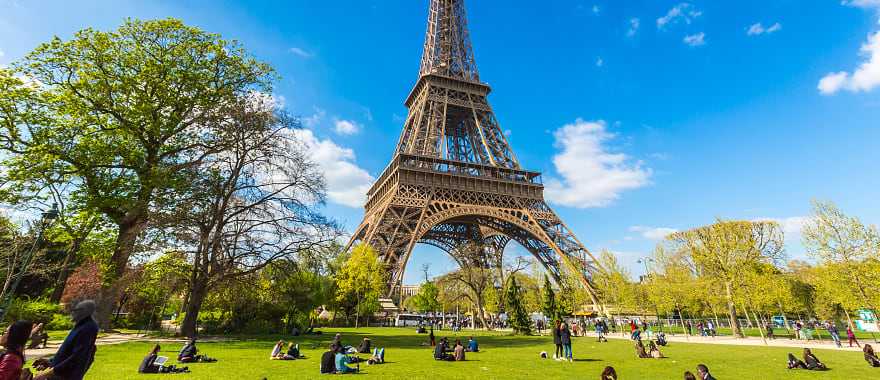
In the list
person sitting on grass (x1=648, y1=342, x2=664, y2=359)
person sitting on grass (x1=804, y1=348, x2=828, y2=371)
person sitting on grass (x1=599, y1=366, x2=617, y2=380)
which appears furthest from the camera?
person sitting on grass (x1=648, y1=342, x2=664, y2=359)

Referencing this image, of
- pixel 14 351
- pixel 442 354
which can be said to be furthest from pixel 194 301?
pixel 14 351

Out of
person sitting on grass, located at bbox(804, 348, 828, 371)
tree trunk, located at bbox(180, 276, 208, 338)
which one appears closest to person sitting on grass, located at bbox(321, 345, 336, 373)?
tree trunk, located at bbox(180, 276, 208, 338)

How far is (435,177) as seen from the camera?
40.6 m

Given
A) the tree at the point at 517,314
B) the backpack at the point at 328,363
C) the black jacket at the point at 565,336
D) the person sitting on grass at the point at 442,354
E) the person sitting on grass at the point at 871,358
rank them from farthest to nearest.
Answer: the tree at the point at 517,314
the person sitting on grass at the point at 442,354
the black jacket at the point at 565,336
the person sitting on grass at the point at 871,358
the backpack at the point at 328,363

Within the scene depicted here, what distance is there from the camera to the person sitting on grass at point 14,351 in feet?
13.1

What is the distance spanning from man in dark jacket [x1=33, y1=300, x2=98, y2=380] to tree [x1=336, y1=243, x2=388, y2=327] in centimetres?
2862

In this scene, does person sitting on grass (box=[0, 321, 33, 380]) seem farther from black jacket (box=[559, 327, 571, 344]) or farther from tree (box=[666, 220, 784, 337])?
tree (box=[666, 220, 784, 337])

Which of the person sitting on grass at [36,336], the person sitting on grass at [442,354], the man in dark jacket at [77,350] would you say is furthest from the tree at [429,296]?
the man in dark jacket at [77,350]

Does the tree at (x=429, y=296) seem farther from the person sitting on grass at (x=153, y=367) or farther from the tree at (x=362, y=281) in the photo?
the person sitting on grass at (x=153, y=367)

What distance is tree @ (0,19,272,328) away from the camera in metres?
17.3

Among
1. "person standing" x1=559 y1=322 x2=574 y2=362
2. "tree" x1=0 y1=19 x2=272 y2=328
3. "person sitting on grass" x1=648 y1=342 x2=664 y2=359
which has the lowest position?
"person sitting on grass" x1=648 y1=342 x2=664 y2=359

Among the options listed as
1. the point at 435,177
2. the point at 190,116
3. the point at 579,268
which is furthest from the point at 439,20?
the point at 190,116

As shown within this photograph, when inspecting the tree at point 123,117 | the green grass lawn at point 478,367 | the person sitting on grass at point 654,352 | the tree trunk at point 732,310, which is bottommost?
the green grass lawn at point 478,367

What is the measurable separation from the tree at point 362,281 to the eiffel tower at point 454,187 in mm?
1039
